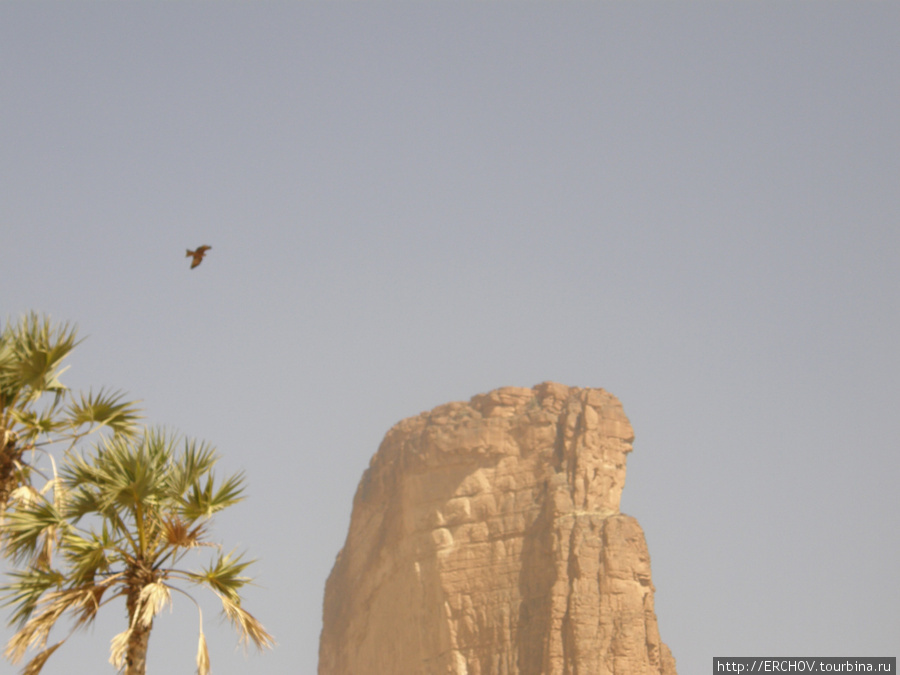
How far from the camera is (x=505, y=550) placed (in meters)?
90.4

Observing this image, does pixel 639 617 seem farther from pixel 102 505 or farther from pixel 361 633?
pixel 102 505

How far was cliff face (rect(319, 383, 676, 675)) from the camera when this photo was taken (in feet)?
278

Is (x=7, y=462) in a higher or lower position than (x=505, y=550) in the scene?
lower

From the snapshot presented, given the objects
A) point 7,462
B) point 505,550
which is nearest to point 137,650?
point 7,462

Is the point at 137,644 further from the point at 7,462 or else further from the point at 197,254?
the point at 197,254

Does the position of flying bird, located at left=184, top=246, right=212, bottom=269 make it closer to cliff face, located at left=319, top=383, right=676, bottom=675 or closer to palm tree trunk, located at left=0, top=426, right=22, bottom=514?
palm tree trunk, located at left=0, top=426, right=22, bottom=514

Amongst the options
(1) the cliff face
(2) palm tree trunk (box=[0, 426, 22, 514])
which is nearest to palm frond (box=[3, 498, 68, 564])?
(2) palm tree trunk (box=[0, 426, 22, 514])

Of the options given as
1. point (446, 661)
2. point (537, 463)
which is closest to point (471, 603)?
point (446, 661)

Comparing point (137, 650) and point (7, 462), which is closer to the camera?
point (137, 650)

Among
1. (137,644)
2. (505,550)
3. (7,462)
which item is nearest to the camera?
(137,644)

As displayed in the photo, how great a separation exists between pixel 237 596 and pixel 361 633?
7780cm

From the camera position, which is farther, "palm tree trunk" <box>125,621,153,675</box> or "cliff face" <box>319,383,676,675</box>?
"cliff face" <box>319,383,676,675</box>

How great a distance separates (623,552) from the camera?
281 feet

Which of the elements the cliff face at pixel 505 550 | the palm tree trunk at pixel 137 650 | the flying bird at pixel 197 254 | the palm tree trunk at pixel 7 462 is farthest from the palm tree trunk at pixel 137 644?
the cliff face at pixel 505 550
